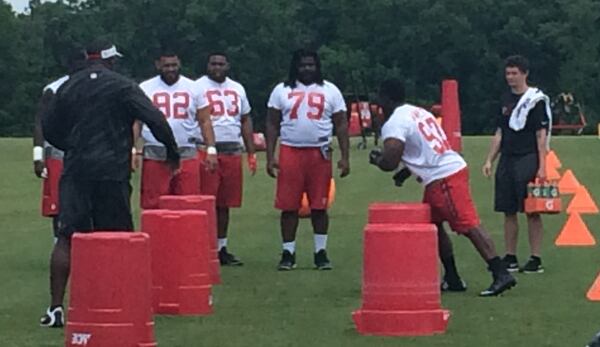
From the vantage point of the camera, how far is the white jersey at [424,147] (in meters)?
12.5

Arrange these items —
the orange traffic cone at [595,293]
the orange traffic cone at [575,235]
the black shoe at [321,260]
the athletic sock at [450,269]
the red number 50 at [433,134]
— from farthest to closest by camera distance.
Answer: the orange traffic cone at [575,235]
the black shoe at [321,260]
the athletic sock at [450,269]
the red number 50 at [433,134]
the orange traffic cone at [595,293]

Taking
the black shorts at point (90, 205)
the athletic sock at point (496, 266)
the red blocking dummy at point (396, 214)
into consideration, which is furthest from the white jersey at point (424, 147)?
the black shorts at point (90, 205)

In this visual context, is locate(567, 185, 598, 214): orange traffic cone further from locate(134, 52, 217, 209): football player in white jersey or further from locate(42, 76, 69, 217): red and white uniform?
locate(42, 76, 69, 217): red and white uniform

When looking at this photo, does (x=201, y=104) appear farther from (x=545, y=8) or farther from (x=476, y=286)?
(x=545, y=8)

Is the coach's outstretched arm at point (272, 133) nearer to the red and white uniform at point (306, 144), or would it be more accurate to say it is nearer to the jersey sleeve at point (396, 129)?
the red and white uniform at point (306, 144)

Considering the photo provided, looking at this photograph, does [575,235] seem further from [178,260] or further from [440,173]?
[178,260]

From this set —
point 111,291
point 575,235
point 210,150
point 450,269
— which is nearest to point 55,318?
point 111,291

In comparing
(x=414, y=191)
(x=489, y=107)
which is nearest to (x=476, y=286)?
(x=414, y=191)

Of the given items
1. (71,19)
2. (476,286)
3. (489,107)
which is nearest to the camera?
(476,286)

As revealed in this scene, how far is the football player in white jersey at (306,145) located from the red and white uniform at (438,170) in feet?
8.39

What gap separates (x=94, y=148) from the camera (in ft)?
35.9

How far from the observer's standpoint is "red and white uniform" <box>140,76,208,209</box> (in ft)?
48.2

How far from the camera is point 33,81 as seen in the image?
99.0 meters

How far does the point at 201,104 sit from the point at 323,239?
175 cm
